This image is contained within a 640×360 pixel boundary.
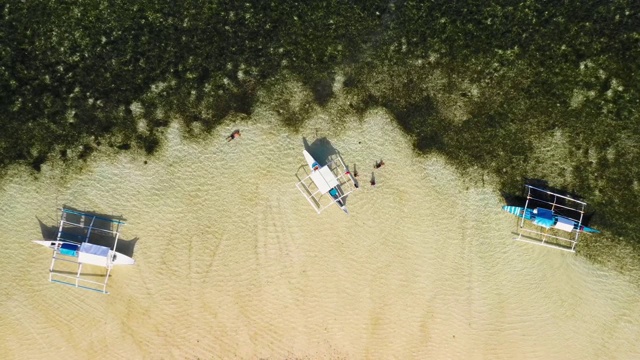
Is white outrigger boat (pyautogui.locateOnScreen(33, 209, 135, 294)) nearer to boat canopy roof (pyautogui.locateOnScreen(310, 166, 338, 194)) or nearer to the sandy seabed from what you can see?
the sandy seabed

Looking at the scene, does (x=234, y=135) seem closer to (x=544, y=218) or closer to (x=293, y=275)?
(x=293, y=275)

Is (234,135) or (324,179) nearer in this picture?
(324,179)

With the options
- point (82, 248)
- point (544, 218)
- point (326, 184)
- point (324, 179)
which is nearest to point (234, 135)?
point (324, 179)

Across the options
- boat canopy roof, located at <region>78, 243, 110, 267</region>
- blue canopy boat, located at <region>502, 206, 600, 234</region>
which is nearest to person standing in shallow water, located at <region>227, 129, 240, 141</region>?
boat canopy roof, located at <region>78, 243, 110, 267</region>

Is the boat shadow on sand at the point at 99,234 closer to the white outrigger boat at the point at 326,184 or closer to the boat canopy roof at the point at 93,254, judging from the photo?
the boat canopy roof at the point at 93,254

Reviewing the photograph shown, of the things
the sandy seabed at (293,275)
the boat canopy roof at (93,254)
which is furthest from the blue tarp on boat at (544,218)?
the boat canopy roof at (93,254)

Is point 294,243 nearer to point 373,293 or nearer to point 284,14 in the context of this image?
point 373,293
